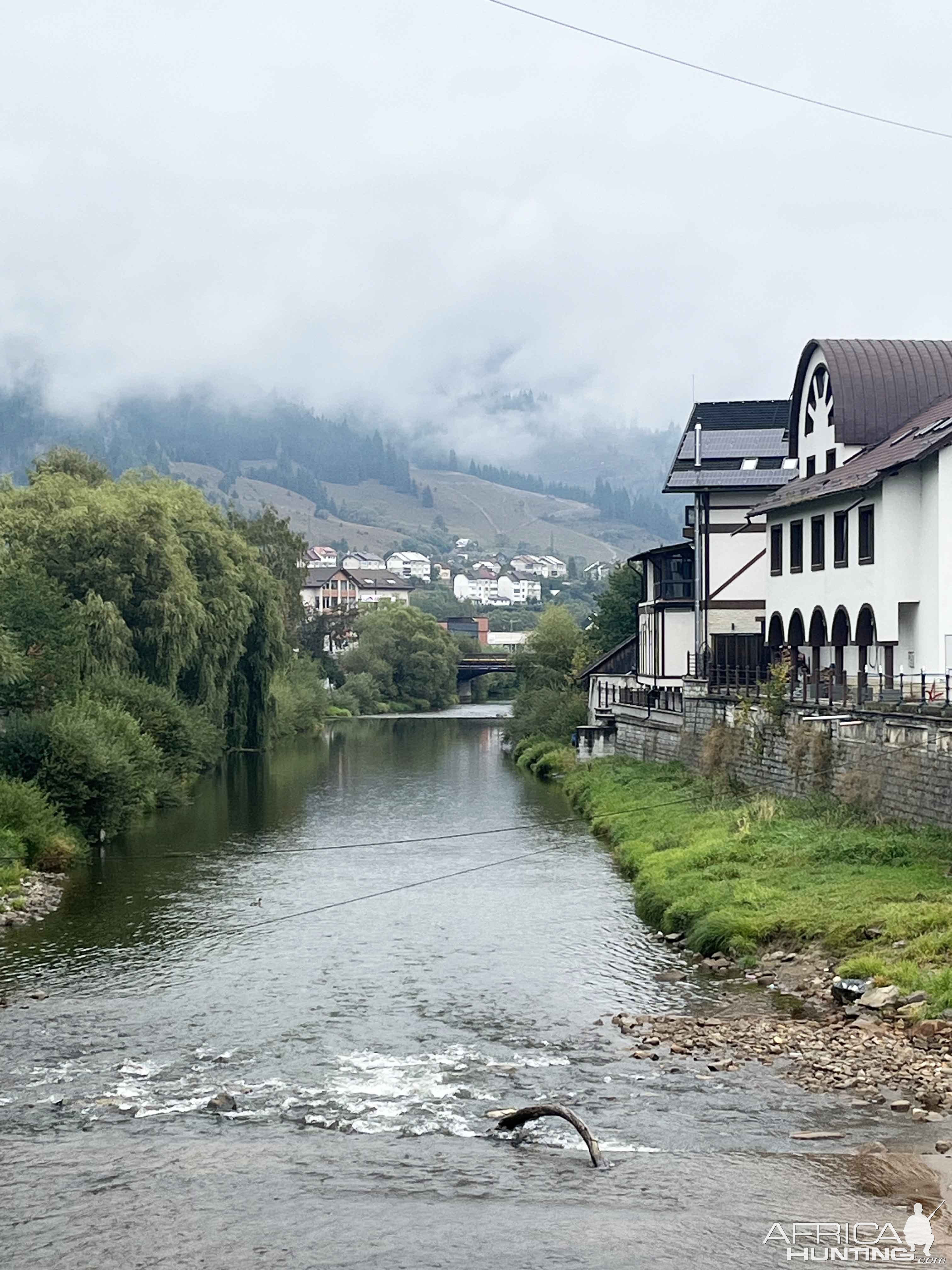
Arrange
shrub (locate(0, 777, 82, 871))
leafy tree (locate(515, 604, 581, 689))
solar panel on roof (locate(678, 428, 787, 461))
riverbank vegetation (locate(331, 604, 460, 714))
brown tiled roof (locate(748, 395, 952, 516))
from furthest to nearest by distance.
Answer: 1. riverbank vegetation (locate(331, 604, 460, 714))
2. leafy tree (locate(515, 604, 581, 689))
3. solar panel on roof (locate(678, 428, 787, 461))
4. brown tiled roof (locate(748, 395, 952, 516))
5. shrub (locate(0, 777, 82, 871))

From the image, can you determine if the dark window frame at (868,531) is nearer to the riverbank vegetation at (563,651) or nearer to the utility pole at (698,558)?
the utility pole at (698,558)

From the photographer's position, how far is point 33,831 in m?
34.2

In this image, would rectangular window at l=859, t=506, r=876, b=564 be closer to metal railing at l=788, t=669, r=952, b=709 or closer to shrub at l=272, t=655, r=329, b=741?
metal railing at l=788, t=669, r=952, b=709

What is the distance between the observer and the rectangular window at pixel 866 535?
38750 millimetres

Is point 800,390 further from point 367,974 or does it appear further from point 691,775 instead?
point 367,974

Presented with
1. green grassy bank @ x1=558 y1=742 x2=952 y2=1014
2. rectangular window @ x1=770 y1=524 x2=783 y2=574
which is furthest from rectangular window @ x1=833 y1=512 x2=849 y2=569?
green grassy bank @ x1=558 y1=742 x2=952 y2=1014

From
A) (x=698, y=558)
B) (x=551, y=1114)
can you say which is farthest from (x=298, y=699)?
(x=551, y=1114)

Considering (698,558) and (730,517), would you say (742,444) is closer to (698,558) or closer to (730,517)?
(730,517)

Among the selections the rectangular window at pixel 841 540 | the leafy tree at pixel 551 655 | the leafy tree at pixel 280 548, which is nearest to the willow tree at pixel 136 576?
the leafy tree at pixel 551 655

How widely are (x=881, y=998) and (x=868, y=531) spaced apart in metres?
21.1

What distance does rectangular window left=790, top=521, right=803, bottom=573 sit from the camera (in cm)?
4503

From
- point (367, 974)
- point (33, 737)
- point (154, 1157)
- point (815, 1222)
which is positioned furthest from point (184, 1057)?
point (33, 737)

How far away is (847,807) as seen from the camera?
31750 millimetres

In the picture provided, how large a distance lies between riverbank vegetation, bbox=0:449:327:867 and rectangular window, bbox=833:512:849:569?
21155mm
